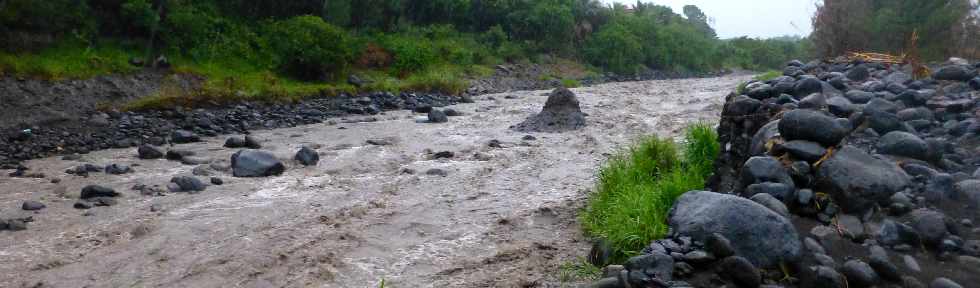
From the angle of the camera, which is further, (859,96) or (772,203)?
(859,96)

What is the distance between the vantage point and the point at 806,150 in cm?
523

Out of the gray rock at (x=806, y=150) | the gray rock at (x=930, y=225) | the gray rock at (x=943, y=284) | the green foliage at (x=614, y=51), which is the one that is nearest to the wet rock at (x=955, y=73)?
the gray rock at (x=806, y=150)

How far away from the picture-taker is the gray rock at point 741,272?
4.02m

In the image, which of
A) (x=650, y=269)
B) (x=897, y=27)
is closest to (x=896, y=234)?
(x=650, y=269)

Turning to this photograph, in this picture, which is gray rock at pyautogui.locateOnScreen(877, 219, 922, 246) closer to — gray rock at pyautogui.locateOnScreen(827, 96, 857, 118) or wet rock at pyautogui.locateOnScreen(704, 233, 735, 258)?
Answer: wet rock at pyautogui.locateOnScreen(704, 233, 735, 258)

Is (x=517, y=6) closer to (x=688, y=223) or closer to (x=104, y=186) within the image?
(x=104, y=186)

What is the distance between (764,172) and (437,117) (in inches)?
413

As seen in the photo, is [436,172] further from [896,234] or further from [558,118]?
[896,234]

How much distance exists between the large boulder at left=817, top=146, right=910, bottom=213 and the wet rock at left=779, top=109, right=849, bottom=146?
0.96ft

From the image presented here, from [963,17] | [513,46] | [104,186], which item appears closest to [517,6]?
[513,46]

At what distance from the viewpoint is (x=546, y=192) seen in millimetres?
8672

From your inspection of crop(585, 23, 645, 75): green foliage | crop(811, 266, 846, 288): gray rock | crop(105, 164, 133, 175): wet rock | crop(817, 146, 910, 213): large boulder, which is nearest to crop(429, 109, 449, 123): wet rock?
crop(105, 164, 133, 175): wet rock

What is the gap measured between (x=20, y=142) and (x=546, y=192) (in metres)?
8.43

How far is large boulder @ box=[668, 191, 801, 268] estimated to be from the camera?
13.8 ft
